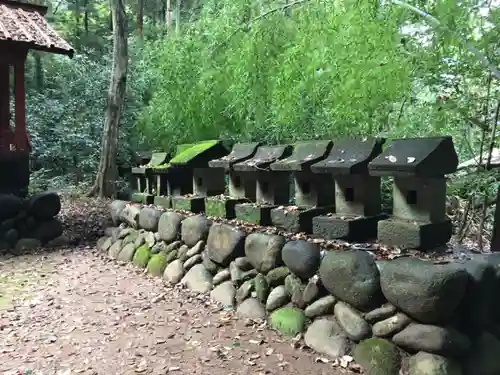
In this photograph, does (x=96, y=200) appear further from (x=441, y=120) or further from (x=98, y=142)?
(x=441, y=120)

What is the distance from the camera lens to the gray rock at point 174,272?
13.4 ft

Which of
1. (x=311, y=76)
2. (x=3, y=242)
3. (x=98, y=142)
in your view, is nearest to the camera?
(x=311, y=76)

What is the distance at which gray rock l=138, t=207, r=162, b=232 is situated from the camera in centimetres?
471

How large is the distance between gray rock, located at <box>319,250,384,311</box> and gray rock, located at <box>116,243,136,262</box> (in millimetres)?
2767

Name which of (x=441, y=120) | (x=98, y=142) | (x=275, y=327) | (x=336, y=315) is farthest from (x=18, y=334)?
(x=98, y=142)

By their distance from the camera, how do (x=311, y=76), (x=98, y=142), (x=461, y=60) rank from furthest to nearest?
(x=98, y=142) → (x=311, y=76) → (x=461, y=60)

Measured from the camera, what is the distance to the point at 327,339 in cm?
265

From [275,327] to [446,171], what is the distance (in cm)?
147

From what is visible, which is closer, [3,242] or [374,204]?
[374,204]

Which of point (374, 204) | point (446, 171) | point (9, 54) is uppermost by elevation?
point (9, 54)

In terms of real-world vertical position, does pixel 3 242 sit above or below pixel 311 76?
below

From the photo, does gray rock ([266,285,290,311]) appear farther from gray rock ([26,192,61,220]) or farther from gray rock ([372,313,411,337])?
gray rock ([26,192,61,220])

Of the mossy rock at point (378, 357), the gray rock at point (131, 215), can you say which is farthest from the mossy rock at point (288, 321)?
the gray rock at point (131, 215)

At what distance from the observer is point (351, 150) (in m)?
3.04
